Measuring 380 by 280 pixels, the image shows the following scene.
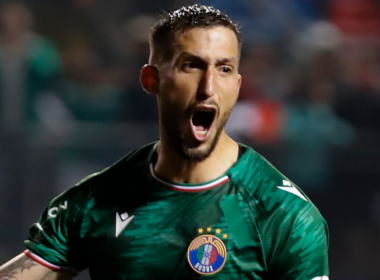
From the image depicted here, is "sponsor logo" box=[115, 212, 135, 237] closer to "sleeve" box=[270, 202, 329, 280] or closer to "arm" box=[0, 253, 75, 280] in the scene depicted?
"arm" box=[0, 253, 75, 280]

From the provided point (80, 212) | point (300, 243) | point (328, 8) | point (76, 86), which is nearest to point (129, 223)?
point (80, 212)

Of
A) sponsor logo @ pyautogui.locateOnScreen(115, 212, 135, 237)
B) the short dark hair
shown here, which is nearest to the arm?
sponsor logo @ pyautogui.locateOnScreen(115, 212, 135, 237)

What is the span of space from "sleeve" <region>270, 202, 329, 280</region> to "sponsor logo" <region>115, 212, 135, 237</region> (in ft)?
1.85

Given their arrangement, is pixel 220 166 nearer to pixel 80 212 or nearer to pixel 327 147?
pixel 80 212

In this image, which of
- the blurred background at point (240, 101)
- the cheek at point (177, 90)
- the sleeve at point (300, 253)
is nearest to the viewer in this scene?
the sleeve at point (300, 253)

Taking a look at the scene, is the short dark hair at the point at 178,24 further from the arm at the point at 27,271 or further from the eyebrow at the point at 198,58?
the arm at the point at 27,271

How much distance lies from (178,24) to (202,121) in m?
0.38

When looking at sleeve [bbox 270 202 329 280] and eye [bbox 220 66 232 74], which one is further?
eye [bbox 220 66 232 74]

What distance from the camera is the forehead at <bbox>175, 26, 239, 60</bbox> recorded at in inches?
94.1

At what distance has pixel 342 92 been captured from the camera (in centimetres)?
588

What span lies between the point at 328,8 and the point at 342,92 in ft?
3.05

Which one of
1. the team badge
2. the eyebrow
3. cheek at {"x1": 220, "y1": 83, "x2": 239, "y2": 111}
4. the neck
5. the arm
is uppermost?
the eyebrow

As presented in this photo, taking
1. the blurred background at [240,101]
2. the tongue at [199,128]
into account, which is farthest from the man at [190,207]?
the blurred background at [240,101]

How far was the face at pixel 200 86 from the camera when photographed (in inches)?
94.0
